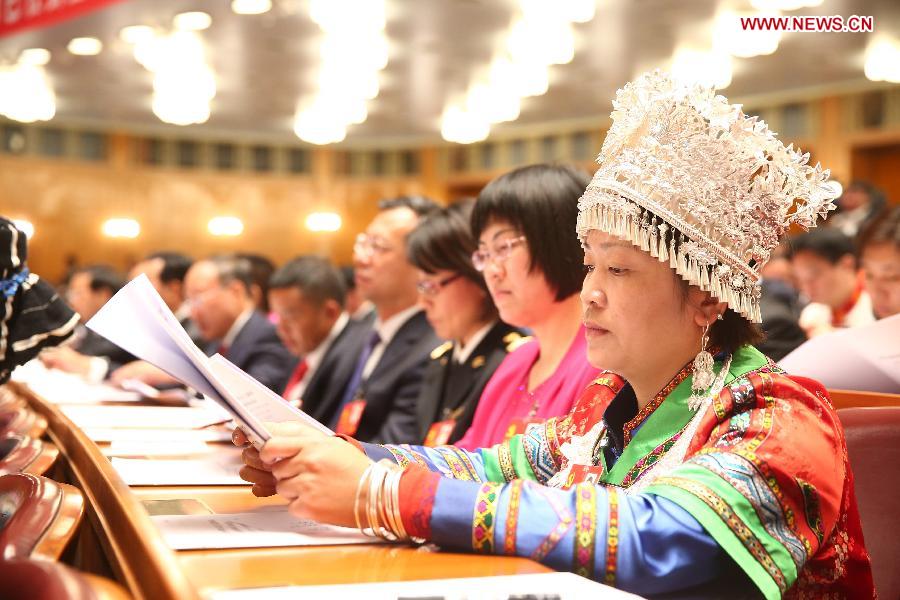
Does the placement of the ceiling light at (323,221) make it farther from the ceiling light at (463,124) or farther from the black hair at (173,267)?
the black hair at (173,267)

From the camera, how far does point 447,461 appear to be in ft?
5.87

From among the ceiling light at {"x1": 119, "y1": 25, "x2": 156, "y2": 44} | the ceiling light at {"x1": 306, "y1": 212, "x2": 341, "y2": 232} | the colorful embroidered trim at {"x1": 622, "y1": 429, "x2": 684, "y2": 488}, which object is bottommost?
the colorful embroidered trim at {"x1": 622, "y1": 429, "x2": 684, "y2": 488}

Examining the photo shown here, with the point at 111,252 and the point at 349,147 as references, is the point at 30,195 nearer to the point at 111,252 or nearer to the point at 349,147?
the point at 111,252

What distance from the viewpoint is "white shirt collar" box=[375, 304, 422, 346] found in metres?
3.70

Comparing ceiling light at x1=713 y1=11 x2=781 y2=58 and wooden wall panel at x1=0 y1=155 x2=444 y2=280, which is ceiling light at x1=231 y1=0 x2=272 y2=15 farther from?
wooden wall panel at x1=0 y1=155 x2=444 y2=280

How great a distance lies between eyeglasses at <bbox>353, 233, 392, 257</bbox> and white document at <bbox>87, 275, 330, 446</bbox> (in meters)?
2.40

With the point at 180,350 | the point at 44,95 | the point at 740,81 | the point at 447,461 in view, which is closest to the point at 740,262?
the point at 447,461

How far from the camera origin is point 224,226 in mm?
16391

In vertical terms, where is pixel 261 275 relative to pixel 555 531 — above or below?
above

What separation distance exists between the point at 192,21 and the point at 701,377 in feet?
27.7

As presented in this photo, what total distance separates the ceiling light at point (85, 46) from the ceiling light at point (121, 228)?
5.24 m

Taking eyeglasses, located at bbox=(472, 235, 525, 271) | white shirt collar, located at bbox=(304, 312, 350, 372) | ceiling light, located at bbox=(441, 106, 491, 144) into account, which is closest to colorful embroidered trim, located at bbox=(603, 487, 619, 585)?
eyeglasses, located at bbox=(472, 235, 525, 271)

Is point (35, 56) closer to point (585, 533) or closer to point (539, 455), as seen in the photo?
point (539, 455)

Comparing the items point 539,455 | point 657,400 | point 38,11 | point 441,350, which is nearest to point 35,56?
point 38,11
